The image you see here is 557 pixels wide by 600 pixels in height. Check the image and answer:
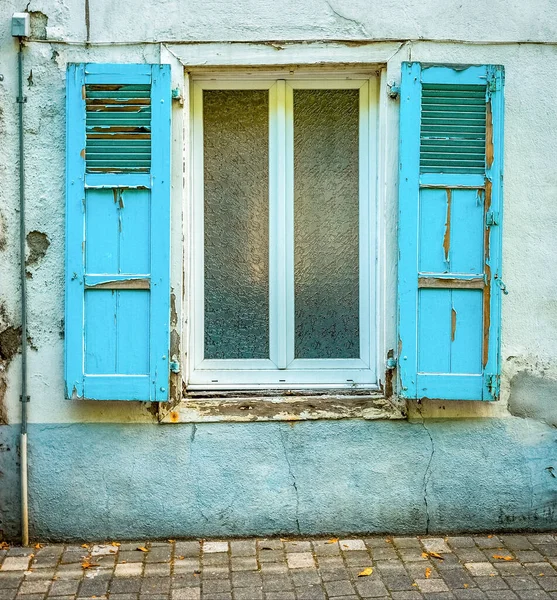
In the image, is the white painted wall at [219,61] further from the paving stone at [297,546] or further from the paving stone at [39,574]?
the paving stone at [297,546]

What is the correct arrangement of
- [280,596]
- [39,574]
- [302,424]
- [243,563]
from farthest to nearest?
[302,424] < [243,563] < [39,574] < [280,596]

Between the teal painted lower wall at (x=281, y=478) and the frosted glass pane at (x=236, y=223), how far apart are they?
1.89 feet

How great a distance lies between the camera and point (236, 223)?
14.4 ft

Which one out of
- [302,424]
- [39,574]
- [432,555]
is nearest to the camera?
[39,574]

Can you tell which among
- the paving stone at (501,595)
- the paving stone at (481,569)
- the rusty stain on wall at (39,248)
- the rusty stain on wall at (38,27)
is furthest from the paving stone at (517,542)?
the rusty stain on wall at (38,27)

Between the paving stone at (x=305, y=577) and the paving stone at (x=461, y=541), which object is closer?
the paving stone at (x=305, y=577)

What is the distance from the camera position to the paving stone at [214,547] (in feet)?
13.3

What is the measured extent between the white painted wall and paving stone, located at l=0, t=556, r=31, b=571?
74 cm

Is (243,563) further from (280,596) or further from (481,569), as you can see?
(481,569)

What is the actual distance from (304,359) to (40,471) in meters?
1.62

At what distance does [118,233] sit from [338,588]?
2.14 metres

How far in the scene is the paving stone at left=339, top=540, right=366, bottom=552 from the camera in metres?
4.07

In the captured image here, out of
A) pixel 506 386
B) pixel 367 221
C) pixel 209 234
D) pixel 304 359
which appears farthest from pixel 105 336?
pixel 506 386

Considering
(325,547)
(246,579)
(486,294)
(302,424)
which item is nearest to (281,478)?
(302,424)
